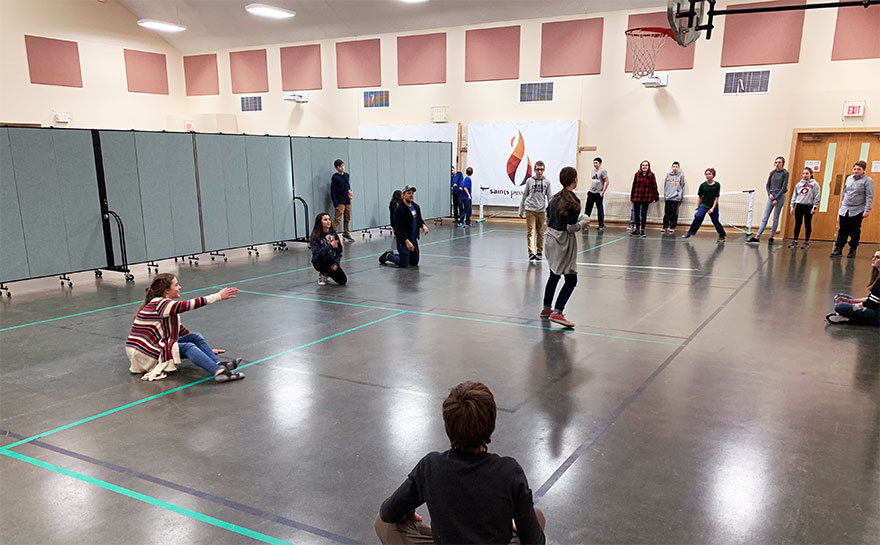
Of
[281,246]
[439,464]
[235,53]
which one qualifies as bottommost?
[281,246]

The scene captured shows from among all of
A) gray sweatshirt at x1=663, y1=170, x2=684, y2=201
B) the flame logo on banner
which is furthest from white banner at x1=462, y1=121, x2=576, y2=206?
gray sweatshirt at x1=663, y1=170, x2=684, y2=201

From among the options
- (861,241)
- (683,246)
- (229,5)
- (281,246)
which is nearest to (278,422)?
(281,246)

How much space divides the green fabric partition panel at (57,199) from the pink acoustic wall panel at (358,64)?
12328 millimetres

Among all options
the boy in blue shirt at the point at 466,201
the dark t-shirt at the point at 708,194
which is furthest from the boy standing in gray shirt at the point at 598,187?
the boy in blue shirt at the point at 466,201

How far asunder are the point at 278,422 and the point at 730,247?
458 inches

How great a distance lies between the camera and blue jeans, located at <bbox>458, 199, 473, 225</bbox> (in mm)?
17828

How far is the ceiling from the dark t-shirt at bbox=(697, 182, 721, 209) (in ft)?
17.0

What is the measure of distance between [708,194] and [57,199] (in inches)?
526

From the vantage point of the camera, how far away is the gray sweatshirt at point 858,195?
435 inches

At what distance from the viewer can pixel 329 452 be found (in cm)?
391

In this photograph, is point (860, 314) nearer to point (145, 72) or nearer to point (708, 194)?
point (708, 194)

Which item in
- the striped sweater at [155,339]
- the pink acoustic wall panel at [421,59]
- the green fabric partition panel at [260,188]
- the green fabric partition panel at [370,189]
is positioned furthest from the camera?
the pink acoustic wall panel at [421,59]

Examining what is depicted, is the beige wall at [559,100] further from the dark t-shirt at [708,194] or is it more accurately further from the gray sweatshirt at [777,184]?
Result: the gray sweatshirt at [777,184]

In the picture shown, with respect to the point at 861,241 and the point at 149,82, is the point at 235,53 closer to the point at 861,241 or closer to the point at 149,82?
the point at 149,82
